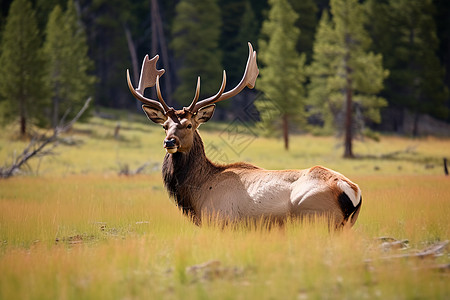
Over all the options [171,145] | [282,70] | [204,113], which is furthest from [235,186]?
[282,70]

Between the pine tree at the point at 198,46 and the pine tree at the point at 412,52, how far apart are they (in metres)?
11.9

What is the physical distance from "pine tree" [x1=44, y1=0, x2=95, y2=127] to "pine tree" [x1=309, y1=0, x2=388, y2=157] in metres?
13.8

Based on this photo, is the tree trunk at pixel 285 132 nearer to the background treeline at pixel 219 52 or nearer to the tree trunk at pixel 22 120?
the background treeline at pixel 219 52

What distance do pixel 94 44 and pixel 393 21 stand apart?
24.8 metres

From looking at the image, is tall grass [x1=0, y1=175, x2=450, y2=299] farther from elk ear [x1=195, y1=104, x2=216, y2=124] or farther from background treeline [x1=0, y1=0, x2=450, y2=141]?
background treeline [x1=0, y1=0, x2=450, y2=141]

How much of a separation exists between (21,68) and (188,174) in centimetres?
2289

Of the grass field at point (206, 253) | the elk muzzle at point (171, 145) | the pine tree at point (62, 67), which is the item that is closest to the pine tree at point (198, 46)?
the pine tree at point (62, 67)

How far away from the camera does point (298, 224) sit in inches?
232

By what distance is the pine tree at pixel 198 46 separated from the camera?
40750mm

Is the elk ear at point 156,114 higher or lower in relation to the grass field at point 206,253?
higher

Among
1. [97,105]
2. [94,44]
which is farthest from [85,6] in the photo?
[97,105]

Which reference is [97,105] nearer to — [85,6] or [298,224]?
[85,6]

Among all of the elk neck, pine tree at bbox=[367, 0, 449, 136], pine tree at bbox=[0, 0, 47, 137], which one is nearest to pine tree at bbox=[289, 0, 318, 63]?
pine tree at bbox=[367, 0, 449, 136]

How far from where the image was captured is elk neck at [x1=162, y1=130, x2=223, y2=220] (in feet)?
23.6
